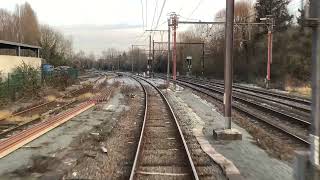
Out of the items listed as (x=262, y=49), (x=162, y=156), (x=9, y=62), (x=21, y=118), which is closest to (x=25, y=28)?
(x=262, y=49)

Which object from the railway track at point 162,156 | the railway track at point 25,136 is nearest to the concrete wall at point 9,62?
the railway track at point 25,136

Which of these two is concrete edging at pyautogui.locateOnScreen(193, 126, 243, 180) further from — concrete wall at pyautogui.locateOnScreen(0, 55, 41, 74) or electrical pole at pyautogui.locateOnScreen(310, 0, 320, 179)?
concrete wall at pyautogui.locateOnScreen(0, 55, 41, 74)

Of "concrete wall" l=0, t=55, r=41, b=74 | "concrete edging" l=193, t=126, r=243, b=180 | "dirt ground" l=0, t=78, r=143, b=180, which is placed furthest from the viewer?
"concrete wall" l=0, t=55, r=41, b=74

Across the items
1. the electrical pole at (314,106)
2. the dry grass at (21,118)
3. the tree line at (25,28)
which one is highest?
the tree line at (25,28)

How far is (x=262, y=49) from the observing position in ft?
204

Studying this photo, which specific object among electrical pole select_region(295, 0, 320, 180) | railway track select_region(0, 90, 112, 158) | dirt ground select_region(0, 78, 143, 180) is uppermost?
electrical pole select_region(295, 0, 320, 180)

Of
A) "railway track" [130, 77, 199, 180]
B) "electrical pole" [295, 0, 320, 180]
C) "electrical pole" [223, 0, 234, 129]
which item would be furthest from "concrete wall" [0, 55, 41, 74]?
"electrical pole" [295, 0, 320, 180]

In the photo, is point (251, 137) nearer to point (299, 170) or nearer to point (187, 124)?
point (187, 124)

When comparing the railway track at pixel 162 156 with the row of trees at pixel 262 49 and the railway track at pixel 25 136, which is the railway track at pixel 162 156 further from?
the row of trees at pixel 262 49

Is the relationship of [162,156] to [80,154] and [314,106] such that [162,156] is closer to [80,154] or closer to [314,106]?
[80,154]

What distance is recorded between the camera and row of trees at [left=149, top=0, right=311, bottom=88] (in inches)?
2052

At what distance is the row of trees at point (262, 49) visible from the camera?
52.1 m

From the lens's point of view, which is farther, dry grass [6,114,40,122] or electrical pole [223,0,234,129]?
dry grass [6,114,40,122]

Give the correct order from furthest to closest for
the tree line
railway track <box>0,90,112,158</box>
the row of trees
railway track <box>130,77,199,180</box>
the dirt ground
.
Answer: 1. the tree line
2. the row of trees
3. railway track <box>0,90,112,158</box>
4. the dirt ground
5. railway track <box>130,77,199,180</box>
